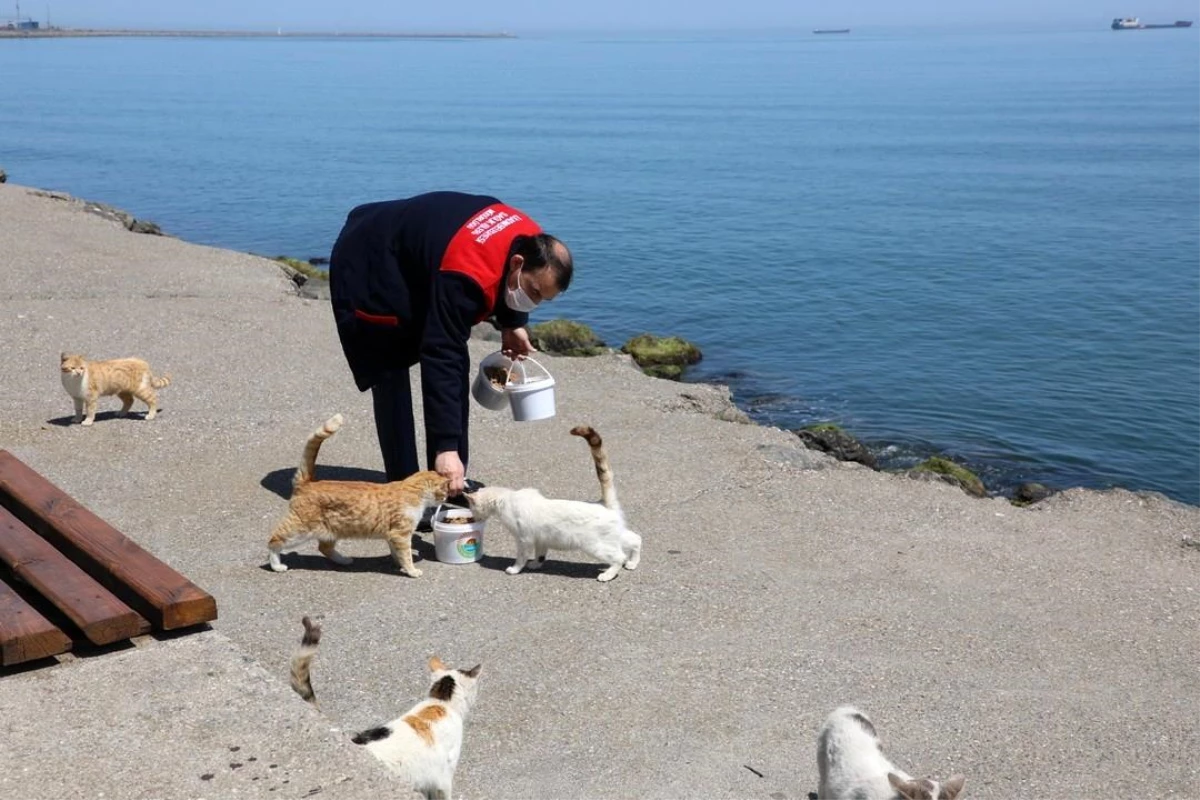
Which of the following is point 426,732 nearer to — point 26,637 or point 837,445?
point 26,637

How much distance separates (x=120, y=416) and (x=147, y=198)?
1032 inches

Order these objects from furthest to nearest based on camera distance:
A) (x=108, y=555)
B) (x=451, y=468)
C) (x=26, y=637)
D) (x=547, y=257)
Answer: (x=451, y=468), (x=547, y=257), (x=108, y=555), (x=26, y=637)

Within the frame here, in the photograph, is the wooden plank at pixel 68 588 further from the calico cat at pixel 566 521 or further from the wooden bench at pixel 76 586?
the calico cat at pixel 566 521

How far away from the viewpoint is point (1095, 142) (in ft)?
144

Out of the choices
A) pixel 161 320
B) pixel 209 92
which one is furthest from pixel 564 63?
pixel 161 320

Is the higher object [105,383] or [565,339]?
[105,383]

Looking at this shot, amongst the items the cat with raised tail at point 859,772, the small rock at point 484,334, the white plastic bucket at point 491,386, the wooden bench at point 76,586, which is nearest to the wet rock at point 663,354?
the small rock at point 484,334

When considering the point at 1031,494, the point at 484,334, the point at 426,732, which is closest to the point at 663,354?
the point at 484,334

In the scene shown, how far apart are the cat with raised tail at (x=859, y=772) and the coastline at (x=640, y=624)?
0.52 m

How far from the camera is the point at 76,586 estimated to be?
4875 mm

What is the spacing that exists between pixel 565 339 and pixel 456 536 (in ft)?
31.8

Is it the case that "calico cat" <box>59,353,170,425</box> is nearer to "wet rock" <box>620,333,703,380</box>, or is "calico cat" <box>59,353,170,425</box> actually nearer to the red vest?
the red vest

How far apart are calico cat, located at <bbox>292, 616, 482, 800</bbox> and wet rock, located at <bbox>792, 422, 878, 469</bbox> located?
7.94m

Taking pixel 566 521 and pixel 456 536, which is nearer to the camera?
pixel 566 521
